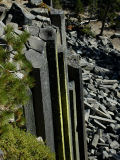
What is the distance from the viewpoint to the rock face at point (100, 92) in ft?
48.6

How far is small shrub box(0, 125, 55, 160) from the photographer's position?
20.9ft

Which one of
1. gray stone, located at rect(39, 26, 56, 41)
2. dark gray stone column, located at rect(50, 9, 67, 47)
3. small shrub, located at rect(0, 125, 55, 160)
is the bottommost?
small shrub, located at rect(0, 125, 55, 160)

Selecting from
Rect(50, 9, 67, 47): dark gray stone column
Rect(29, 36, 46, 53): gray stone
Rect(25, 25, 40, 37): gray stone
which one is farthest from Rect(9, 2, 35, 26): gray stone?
Rect(29, 36, 46, 53): gray stone

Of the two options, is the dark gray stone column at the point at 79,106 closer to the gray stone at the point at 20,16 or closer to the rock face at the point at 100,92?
the gray stone at the point at 20,16

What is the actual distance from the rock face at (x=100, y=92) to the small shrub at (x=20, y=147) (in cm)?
775

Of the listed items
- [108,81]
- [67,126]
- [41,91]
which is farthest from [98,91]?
[41,91]

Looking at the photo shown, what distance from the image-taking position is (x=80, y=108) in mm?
10969

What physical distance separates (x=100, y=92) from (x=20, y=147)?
41.1ft

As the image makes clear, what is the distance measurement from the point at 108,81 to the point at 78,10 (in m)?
12.2

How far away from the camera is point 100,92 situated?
61.1 feet

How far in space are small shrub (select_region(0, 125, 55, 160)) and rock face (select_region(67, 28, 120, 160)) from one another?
7.75 metres

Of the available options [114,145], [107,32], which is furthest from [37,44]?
[107,32]

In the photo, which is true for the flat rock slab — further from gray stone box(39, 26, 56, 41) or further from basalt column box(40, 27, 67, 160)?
gray stone box(39, 26, 56, 41)

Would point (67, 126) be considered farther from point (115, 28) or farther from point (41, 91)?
point (115, 28)
